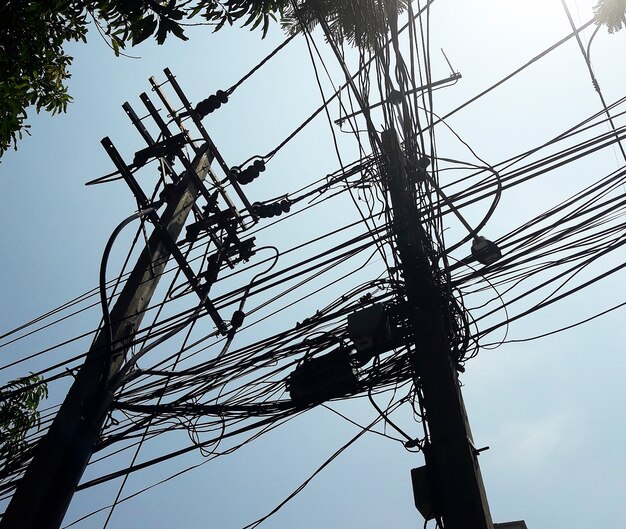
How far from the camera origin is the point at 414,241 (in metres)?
3.67

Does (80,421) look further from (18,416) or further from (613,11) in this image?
(613,11)

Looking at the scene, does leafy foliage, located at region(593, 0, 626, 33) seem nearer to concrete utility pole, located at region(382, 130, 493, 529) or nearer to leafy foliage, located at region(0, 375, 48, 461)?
concrete utility pole, located at region(382, 130, 493, 529)

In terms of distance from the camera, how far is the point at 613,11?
539cm

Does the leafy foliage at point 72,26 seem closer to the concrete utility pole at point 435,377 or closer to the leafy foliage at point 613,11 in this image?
the concrete utility pole at point 435,377

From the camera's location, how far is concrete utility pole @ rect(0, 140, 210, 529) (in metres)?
3.65

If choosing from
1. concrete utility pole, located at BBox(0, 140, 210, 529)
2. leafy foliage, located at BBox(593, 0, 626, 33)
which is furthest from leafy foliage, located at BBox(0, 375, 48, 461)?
leafy foliage, located at BBox(593, 0, 626, 33)

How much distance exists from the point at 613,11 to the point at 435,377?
4.30m

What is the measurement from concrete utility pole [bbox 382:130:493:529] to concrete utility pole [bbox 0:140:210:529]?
82.0 inches

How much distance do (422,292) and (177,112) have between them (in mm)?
3529

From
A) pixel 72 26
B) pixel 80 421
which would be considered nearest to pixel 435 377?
pixel 80 421

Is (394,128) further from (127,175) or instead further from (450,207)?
(127,175)

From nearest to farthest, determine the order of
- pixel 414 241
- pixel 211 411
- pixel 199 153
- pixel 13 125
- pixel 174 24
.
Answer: pixel 174 24 → pixel 414 241 → pixel 13 125 → pixel 211 411 → pixel 199 153

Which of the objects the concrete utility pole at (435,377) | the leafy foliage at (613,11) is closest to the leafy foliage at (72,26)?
the concrete utility pole at (435,377)

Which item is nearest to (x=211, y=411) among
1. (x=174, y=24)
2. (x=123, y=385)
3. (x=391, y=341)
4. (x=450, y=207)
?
(x=123, y=385)
